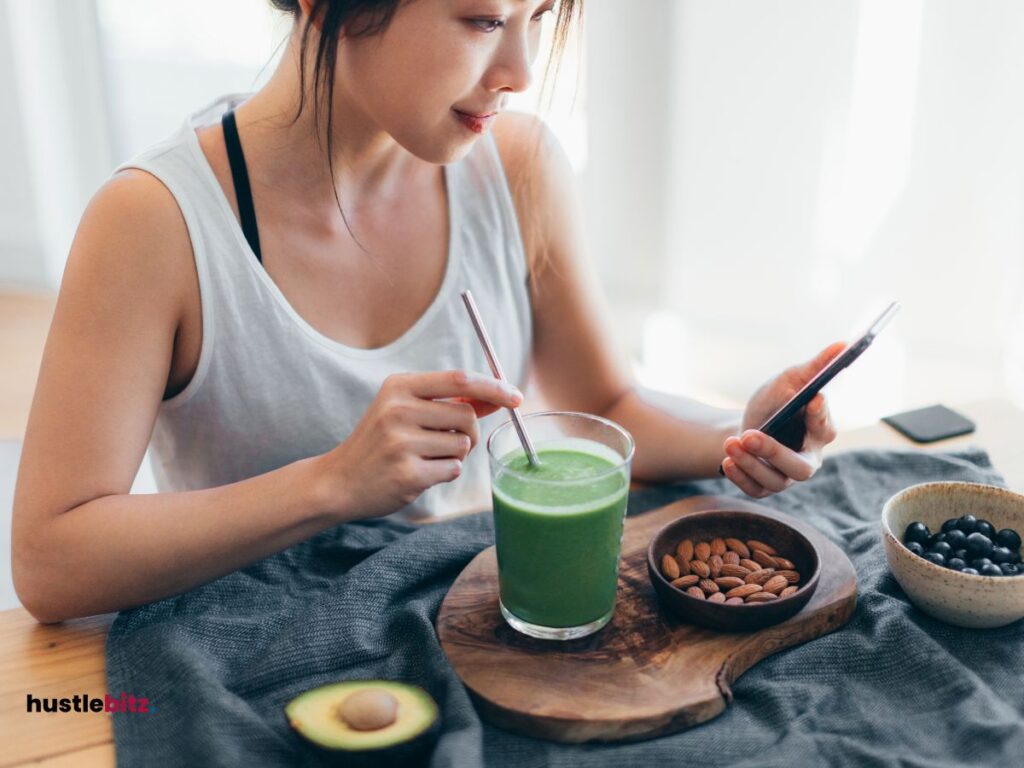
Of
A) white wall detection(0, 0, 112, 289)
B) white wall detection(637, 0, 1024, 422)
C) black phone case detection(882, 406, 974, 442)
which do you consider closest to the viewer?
black phone case detection(882, 406, 974, 442)

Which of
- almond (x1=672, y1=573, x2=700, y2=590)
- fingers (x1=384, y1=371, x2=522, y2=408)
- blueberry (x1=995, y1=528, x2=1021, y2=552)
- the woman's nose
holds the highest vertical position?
the woman's nose

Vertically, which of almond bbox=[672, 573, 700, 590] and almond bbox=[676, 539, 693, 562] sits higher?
almond bbox=[676, 539, 693, 562]

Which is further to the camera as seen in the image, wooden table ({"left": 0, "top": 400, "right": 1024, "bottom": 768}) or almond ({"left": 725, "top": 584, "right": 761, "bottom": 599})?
almond ({"left": 725, "top": 584, "right": 761, "bottom": 599})

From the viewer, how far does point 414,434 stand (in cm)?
101

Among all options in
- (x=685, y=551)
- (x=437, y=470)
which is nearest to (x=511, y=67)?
(x=437, y=470)

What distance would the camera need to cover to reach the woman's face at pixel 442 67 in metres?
1.05

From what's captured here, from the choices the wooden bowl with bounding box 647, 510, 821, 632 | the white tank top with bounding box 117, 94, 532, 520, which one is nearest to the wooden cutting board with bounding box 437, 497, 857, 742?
the wooden bowl with bounding box 647, 510, 821, 632

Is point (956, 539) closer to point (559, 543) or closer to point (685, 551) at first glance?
point (685, 551)

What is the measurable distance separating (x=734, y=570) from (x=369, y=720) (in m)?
0.41

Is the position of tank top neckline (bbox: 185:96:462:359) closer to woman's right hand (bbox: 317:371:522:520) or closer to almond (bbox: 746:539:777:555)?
woman's right hand (bbox: 317:371:522:520)

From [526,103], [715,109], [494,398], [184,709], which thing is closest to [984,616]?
[494,398]

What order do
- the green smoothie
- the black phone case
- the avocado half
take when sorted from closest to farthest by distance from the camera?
the avocado half → the green smoothie → the black phone case

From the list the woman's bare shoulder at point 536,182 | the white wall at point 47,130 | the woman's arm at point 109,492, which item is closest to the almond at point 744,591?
the woman's arm at point 109,492

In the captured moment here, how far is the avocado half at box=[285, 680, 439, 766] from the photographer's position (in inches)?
32.7
